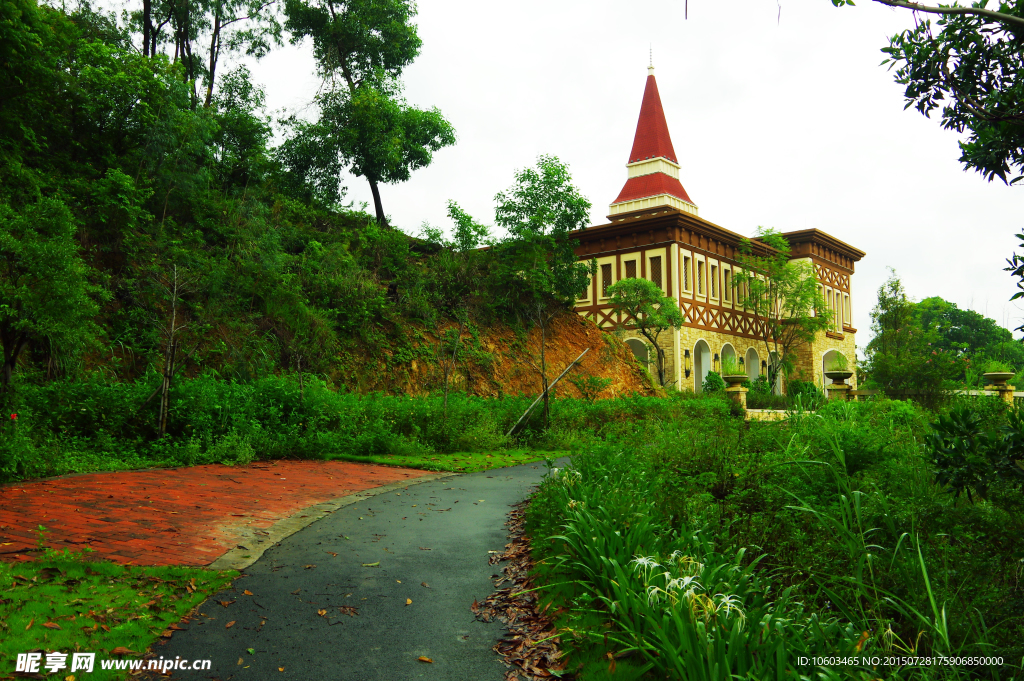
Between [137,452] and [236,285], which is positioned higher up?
[236,285]

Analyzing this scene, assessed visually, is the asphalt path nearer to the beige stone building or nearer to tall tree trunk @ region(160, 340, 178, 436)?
tall tree trunk @ region(160, 340, 178, 436)

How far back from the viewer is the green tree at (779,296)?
3186 cm

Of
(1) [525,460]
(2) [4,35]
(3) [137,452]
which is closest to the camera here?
(3) [137,452]

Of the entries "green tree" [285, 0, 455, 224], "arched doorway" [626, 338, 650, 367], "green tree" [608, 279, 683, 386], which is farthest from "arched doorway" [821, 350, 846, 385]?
"green tree" [285, 0, 455, 224]

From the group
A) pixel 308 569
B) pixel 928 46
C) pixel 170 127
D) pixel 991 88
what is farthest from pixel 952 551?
pixel 170 127

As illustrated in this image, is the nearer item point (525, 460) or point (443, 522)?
point (443, 522)

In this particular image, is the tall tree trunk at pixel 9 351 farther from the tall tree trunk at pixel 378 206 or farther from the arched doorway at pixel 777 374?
the arched doorway at pixel 777 374

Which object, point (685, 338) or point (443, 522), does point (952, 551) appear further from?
point (685, 338)

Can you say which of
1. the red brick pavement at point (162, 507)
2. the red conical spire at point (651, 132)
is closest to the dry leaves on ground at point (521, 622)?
the red brick pavement at point (162, 507)

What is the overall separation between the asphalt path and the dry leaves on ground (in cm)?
9

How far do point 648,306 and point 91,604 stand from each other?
992 inches

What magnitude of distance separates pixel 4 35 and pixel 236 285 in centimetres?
657

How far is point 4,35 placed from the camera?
12391 mm

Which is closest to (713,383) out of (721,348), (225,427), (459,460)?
(721,348)
